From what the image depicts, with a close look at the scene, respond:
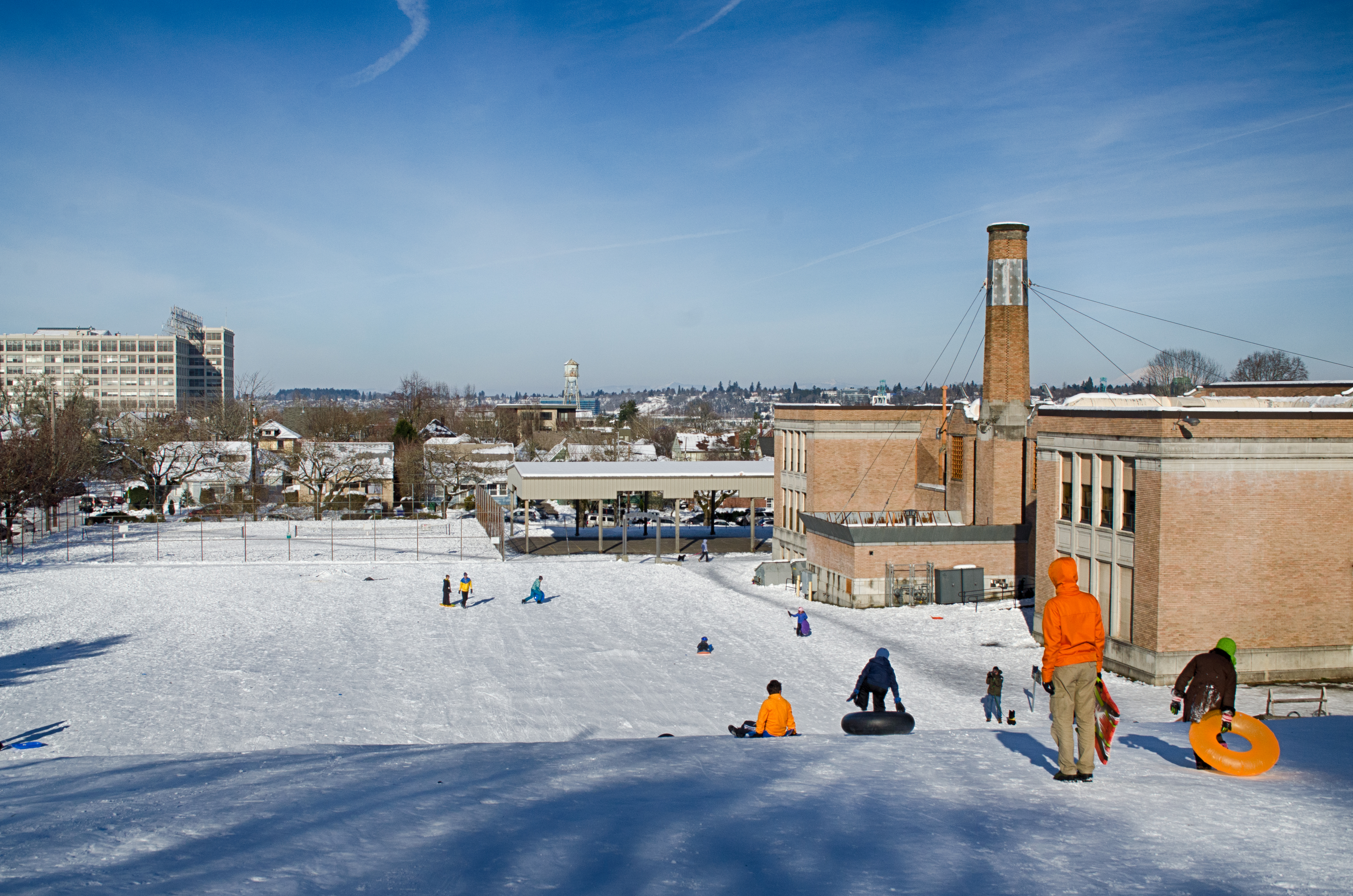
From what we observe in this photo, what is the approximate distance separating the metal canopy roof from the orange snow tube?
1287 inches

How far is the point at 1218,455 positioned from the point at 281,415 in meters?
128

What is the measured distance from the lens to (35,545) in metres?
45.0

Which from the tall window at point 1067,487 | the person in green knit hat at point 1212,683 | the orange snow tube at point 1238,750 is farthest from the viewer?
the tall window at point 1067,487

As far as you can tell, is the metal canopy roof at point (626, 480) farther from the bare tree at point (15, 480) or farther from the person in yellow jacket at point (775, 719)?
the person in yellow jacket at point (775, 719)

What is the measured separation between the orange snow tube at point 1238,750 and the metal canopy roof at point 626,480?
32701 mm

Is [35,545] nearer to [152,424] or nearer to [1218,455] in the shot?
[152,424]

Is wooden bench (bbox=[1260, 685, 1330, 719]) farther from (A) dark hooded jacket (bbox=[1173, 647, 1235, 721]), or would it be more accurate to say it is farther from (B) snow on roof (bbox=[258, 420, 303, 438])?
(B) snow on roof (bbox=[258, 420, 303, 438])

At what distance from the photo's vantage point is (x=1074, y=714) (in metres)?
7.72

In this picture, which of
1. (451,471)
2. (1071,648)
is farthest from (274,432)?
(1071,648)

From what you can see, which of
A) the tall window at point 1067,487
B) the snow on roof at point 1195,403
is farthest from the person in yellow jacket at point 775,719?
the tall window at point 1067,487

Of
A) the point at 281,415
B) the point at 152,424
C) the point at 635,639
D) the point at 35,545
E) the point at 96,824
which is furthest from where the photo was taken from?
the point at 281,415

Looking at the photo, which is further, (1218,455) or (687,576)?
(687,576)

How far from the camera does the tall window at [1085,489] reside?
23297 millimetres

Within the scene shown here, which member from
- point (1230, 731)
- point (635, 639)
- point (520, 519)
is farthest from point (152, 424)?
point (1230, 731)
